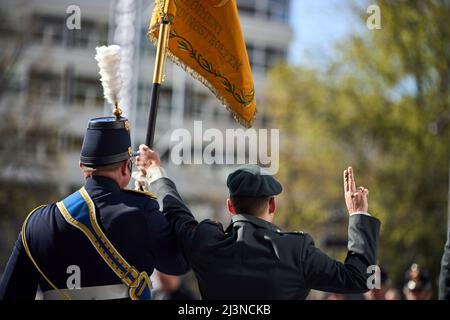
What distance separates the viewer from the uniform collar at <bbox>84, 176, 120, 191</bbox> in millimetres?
4973

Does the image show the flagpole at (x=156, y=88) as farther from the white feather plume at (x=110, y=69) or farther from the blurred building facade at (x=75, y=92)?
the blurred building facade at (x=75, y=92)

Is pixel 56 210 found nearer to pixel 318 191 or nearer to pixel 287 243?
pixel 287 243

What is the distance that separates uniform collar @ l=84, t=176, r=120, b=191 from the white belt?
1.71 ft

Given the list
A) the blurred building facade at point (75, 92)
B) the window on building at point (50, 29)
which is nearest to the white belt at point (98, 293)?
the blurred building facade at point (75, 92)

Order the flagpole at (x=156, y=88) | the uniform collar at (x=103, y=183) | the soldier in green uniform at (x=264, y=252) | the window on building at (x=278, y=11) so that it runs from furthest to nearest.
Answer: the window on building at (x=278, y=11), the flagpole at (x=156, y=88), the uniform collar at (x=103, y=183), the soldier in green uniform at (x=264, y=252)

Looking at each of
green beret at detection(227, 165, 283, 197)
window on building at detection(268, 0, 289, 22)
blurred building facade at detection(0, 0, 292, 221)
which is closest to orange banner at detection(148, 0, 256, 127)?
green beret at detection(227, 165, 283, 197)

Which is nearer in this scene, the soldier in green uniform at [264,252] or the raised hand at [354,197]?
the soldier in green uniform at [264,252]

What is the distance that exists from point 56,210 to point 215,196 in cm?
2965

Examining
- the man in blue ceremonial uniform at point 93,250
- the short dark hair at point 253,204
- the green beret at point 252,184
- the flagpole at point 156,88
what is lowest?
the man in blue ceremonial uniform at point 93,250

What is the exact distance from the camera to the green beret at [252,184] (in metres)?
4.73

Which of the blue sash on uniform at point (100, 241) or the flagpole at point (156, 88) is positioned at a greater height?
the flagpole at point (156, 88)

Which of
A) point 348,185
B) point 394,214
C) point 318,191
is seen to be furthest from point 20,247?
point 318,191

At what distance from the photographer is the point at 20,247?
4934mm

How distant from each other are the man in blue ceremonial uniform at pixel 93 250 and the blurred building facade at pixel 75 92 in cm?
1687
